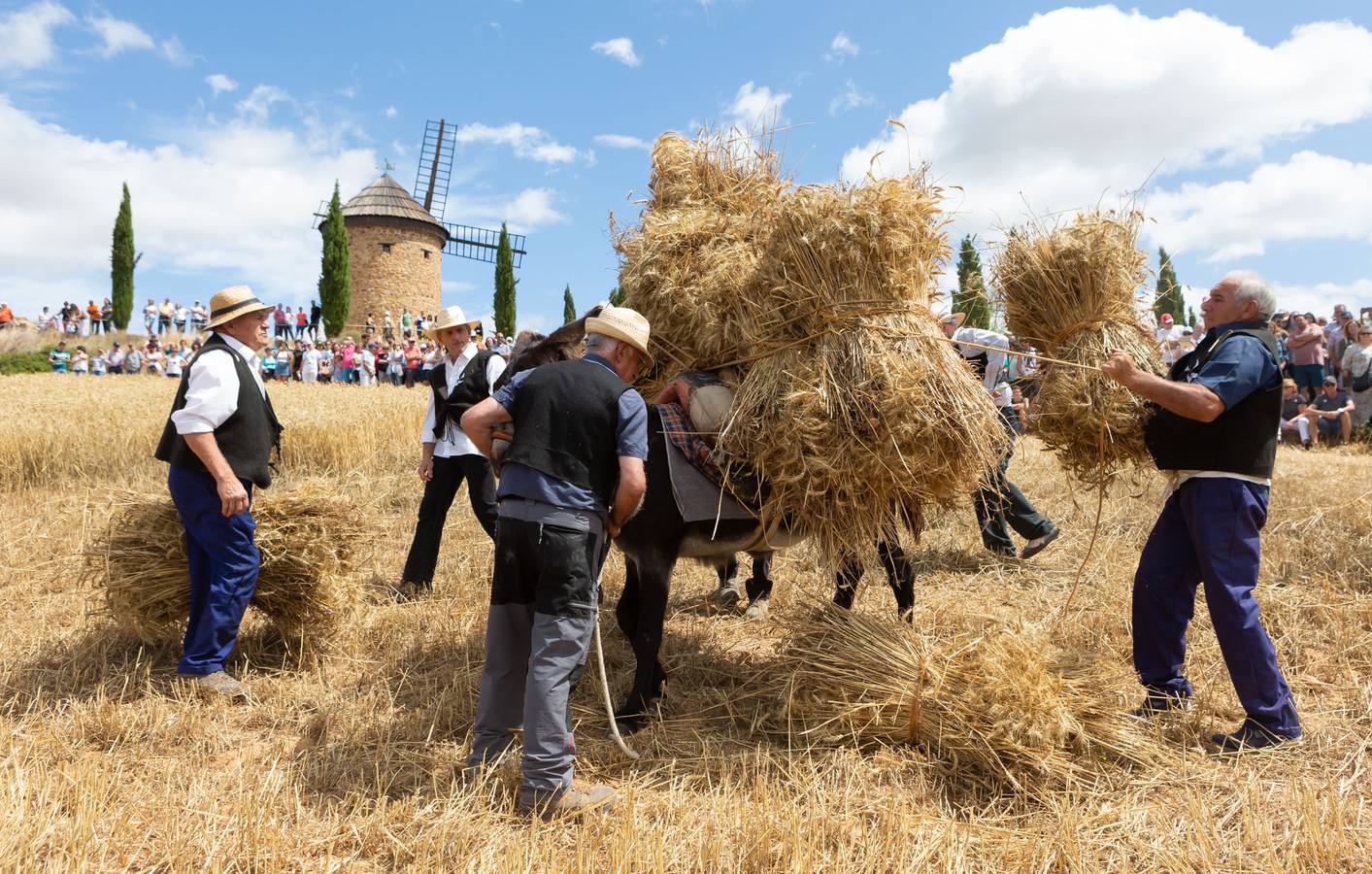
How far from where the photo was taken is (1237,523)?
11.5ft

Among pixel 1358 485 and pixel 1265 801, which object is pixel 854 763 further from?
pixel 1358 485

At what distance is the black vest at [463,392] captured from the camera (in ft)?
18.0

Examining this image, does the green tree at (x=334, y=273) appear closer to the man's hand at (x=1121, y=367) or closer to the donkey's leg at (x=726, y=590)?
the donkey's leg at (x=726, y=590)

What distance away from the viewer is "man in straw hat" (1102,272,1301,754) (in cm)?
340

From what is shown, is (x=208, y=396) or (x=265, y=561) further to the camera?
(x=265, y=561)

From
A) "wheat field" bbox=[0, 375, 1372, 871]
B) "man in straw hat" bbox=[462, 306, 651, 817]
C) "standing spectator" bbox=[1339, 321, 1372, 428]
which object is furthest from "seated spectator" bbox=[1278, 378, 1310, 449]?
"man in straw hat" bbox=[462, 306, 651, 817]

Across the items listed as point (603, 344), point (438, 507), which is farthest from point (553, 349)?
point (438, 507)

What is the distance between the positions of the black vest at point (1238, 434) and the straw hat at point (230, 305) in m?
4.46

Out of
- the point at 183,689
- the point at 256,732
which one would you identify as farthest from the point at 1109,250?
the point at 183,689

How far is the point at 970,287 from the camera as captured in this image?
420cm

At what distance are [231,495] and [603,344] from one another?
199 centimetres

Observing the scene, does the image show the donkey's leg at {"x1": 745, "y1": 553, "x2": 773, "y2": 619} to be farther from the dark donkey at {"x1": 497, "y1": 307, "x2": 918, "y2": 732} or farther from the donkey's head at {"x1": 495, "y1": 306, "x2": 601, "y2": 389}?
the donkey's head at {"x1": 495, "y1": 306, "x2": 601, "y2": 389}

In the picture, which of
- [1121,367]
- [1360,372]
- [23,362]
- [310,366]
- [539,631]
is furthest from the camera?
[23,362]

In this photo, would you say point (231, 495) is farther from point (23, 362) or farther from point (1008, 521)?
point (23, 362)
